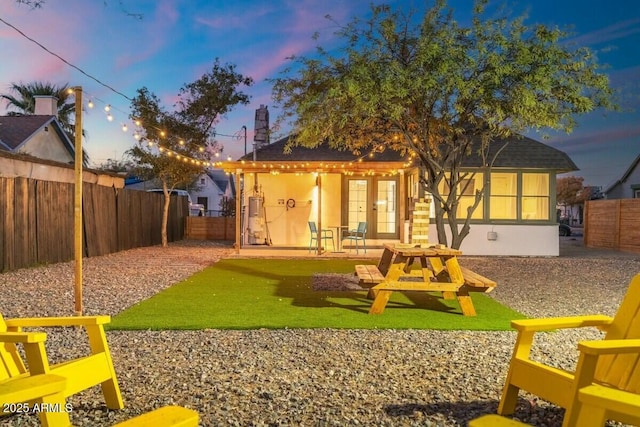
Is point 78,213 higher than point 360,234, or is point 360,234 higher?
point 78,213

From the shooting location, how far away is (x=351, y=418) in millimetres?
2963

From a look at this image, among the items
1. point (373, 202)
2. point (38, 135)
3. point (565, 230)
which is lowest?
point (565, 230)

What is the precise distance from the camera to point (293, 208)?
15.8 m

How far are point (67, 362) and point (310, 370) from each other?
1.74 metres

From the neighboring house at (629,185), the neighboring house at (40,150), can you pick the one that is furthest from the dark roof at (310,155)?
the neighboring house at (629,185)

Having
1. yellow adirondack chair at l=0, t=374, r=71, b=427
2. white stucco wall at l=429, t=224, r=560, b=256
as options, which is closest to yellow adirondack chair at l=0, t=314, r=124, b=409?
yellow adirondack chair at l=0, t=374, r=71, b=427

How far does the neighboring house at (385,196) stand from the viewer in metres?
13.9

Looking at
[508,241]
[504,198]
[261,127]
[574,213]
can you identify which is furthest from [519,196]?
[574,213]

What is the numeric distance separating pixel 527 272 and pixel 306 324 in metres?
6.74

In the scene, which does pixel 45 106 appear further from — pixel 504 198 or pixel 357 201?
pixel 504 198

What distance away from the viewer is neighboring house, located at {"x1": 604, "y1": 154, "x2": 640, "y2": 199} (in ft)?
80.4

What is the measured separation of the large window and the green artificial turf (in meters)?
7.25

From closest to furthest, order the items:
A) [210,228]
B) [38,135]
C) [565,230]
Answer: [38,135] < [210,228] < [565,230]

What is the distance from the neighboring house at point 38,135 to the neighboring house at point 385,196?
8293mm
